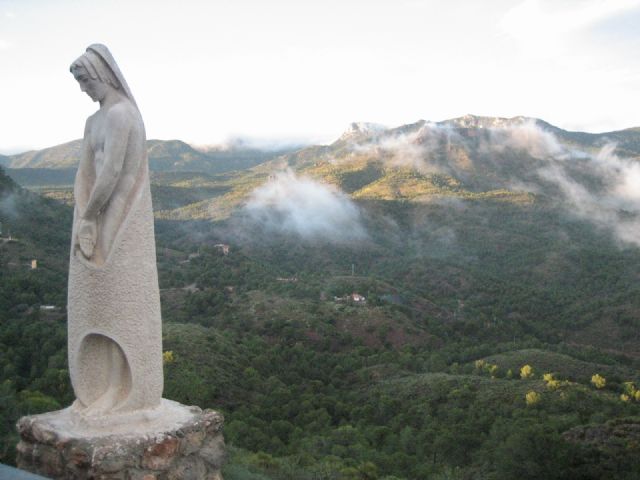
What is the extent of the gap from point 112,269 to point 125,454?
59.6 inches

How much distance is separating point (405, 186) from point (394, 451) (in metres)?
100

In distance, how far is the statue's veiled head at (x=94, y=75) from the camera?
17.8 ft

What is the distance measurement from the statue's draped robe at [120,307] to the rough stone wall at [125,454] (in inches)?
19.4

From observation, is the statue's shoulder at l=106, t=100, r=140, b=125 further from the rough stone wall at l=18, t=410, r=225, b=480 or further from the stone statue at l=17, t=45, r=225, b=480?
the rough stone wall at l=18, t=410, r=225, b=480

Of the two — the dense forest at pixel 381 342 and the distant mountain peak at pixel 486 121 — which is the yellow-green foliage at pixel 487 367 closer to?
the dense forest at pixel 381 342

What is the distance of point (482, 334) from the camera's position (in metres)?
55.1

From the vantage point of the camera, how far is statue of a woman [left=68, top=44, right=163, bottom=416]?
17.6ft

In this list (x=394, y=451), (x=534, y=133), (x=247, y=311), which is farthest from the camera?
(x=534, y=133)

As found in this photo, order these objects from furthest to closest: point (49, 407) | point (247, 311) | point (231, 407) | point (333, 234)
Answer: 1. point (333, 234)
2. point (247, 311)
3. point (231, 407)
4. point (49, 407)

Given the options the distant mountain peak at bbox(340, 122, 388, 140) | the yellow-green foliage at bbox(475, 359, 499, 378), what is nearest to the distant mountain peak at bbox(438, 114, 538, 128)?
the distant mountain peak at bbox(340, 122, 388, 140)

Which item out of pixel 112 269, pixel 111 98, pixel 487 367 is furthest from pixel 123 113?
pixel 487 367

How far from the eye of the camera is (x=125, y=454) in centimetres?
482

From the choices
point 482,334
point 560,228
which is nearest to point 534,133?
point 560,228

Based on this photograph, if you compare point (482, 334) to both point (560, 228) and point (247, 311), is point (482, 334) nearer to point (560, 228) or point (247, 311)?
point (247, 311)
